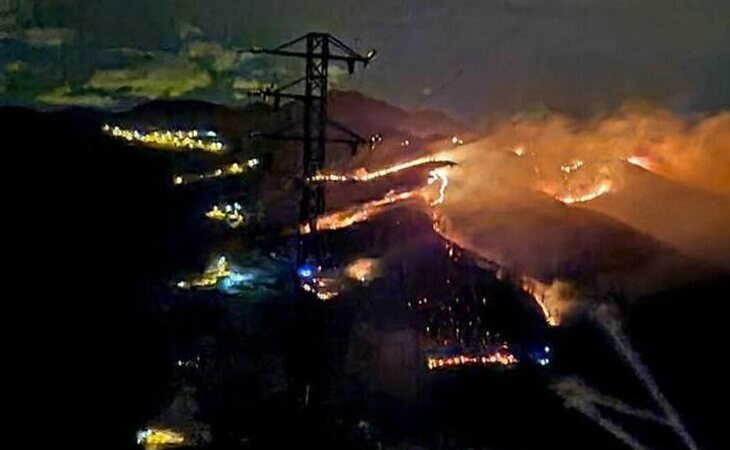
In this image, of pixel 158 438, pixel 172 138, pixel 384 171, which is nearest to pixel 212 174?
pixel 172 138

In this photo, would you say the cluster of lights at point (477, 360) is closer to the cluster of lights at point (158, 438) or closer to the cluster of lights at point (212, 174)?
the cluster of lights at point (158, 438)

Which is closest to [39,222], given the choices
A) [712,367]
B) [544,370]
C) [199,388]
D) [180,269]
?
[180,269]

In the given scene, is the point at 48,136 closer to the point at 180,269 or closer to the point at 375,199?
the point at 180,269

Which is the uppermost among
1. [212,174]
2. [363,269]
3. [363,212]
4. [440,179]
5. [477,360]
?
[212,174]

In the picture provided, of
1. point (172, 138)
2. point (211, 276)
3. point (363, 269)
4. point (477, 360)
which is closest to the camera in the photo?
point (477, 360)

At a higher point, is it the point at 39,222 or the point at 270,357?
the point at 39,222

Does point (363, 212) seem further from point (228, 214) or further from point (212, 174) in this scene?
point (212, 174)

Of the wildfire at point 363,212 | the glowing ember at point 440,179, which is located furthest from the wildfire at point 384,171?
the wildfire at point 363,212
